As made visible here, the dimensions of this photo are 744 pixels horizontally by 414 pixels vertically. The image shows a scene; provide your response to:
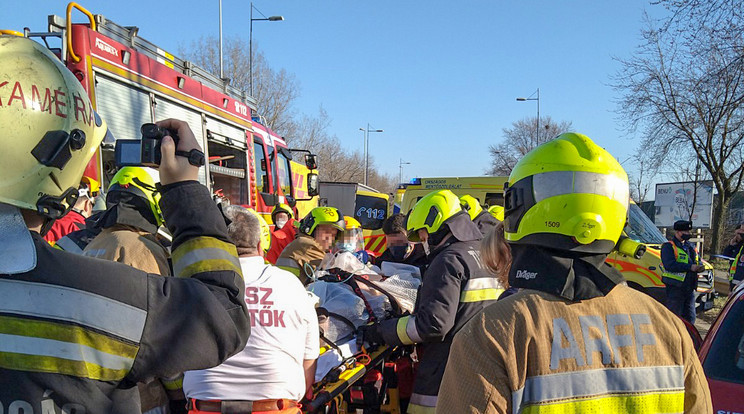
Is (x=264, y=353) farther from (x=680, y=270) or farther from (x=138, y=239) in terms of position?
(x=680, y=270)

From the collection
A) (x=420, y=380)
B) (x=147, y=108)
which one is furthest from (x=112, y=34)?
(x=420, y=380)

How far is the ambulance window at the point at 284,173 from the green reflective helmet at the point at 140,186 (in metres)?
6.52

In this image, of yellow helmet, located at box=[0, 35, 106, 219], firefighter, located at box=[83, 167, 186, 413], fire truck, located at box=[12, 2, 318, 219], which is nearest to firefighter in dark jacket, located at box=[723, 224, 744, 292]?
fire truck, located at box=[12, 2, 318, 219]

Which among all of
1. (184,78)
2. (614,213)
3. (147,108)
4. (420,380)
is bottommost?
(420,380)

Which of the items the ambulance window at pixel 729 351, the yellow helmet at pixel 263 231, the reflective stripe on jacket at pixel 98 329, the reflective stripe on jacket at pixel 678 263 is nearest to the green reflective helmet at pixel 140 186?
the yellow helmet at pixel 263 231

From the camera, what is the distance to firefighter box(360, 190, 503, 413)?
3.38 meters

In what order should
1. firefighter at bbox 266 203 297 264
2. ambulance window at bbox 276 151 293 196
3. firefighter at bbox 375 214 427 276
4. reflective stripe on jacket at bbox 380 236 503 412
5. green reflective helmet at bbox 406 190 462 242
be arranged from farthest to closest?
1. ambulance window at bbox 276 151 293 196
2. firefighter at bbox 266 203 297 264
3. firefighter at bbox 375 214 427 276
4. green reflective helmet at bbox 406 190 462 242
5. reflective stripe on jacket at bbox 380 236 503 412

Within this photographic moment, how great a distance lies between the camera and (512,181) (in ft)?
5.84

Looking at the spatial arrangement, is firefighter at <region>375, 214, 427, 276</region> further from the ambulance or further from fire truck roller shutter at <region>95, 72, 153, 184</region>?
fire truck roller shutter at <region>95, 72, 153, 184</region>

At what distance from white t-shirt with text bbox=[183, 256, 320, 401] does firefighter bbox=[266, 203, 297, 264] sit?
138 inches

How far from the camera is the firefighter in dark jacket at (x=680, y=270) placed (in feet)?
27.0

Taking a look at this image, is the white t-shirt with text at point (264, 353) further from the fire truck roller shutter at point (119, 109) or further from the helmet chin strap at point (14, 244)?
the fire truck roller shutter at point (119, 109)

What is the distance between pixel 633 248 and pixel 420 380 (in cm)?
217

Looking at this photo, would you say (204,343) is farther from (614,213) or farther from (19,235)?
(614,213)
